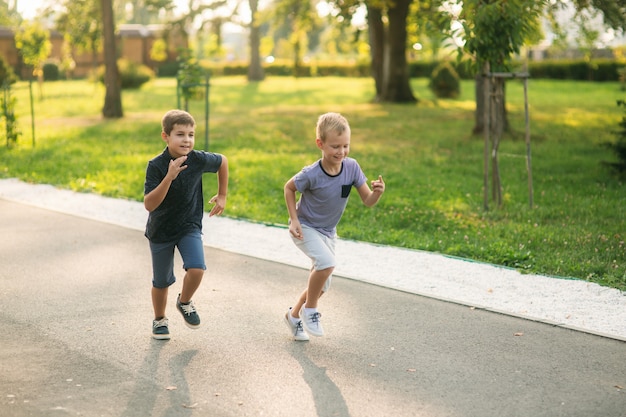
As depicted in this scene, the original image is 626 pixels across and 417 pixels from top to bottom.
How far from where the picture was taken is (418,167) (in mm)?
14641

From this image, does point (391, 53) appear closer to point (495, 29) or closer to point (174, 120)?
point (495, 29)

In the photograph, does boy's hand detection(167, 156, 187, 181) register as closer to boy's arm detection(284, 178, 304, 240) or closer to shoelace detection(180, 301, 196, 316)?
boy's arm detection(284, 178, 304, 240)

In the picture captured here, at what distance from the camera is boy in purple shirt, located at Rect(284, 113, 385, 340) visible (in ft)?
17.3

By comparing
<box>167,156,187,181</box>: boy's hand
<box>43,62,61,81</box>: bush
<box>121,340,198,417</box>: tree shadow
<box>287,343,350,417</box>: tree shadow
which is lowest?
<box>287,343,350,417</box>: tree shadow

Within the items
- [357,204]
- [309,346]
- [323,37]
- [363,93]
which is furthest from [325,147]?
[323,37]

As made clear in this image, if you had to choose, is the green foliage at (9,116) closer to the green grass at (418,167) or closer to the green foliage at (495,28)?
the green grass at (418,167)

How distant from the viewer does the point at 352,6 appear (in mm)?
25125

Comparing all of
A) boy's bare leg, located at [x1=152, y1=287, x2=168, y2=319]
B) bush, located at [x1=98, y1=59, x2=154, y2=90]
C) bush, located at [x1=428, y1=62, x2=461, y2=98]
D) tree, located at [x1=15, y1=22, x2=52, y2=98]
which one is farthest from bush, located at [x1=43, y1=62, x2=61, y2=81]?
boy's bare leg, located at [x1=152, y1=287, x2=168, y2=319]

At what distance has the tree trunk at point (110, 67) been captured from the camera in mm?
24859

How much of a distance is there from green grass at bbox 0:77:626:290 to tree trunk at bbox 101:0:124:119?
0.70 m

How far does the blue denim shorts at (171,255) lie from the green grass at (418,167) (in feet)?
11.7

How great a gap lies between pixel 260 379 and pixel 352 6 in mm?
21455

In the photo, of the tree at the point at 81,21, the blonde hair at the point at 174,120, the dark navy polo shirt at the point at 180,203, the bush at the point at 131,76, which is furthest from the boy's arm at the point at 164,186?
the bush at the point at 131,76

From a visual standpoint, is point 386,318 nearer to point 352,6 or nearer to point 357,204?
point 357,204
